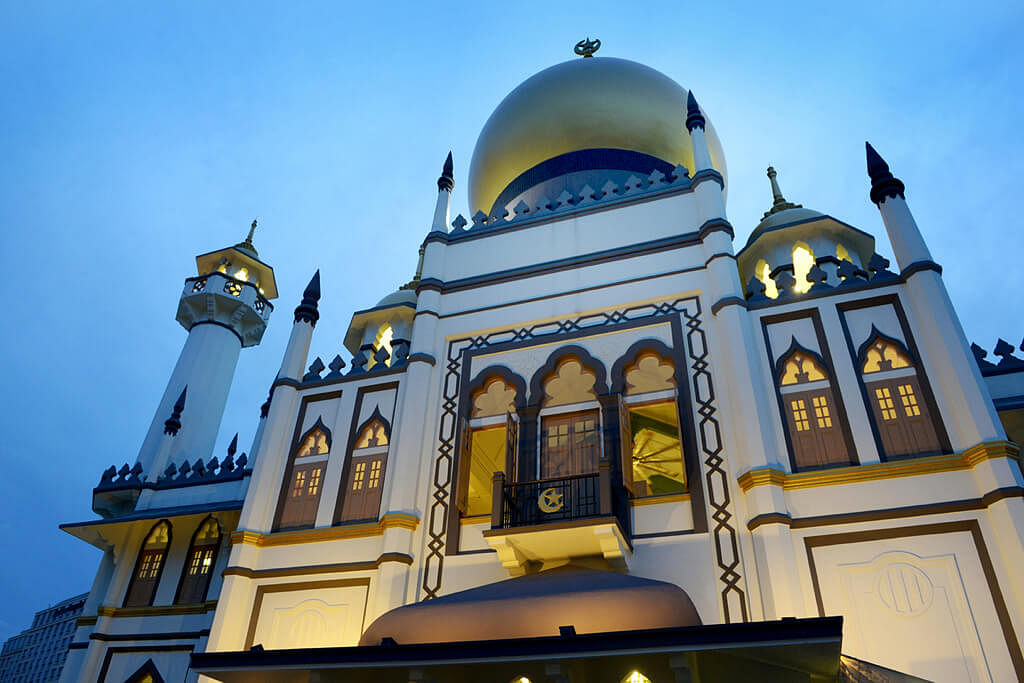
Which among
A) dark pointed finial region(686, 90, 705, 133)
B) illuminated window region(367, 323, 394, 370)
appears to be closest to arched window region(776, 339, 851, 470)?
dark pointed finial region(686, 90, 705, 133)

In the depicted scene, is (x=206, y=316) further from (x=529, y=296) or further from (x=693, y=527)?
(x=693, y=527)

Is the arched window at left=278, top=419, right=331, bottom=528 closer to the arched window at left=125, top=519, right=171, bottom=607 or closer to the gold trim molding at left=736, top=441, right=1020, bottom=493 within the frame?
the arched window at left=125, top=519, right=171, bottom=607

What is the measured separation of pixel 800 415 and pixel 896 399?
4.21 ft

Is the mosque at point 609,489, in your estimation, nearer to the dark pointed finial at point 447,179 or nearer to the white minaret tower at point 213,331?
the dark pointed finial at point 447,179

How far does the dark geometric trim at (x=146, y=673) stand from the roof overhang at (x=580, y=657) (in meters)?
5.99

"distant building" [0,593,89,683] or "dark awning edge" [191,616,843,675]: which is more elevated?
"distant building" [0,593,89,683]

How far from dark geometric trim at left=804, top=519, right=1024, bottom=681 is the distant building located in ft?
178

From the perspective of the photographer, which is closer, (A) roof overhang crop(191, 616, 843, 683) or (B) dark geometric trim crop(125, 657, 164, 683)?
(A) roof overhang crop(191, 616, 843, 683)

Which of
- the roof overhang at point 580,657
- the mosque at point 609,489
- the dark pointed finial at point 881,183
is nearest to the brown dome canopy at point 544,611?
the mosque at point 609,489

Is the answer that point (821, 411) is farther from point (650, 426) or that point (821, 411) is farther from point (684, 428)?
point (650, 426)

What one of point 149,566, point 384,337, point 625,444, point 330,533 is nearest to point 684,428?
point 625,444

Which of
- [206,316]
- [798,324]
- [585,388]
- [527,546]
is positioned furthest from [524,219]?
[206,316]

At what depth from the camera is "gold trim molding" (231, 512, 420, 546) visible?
36.9 ft

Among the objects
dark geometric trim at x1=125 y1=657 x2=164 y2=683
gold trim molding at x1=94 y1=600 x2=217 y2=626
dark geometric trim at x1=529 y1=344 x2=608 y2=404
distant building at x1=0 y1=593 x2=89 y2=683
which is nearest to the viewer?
dark geometric trim at x1=529 y1=344 x2=608 y2=404
